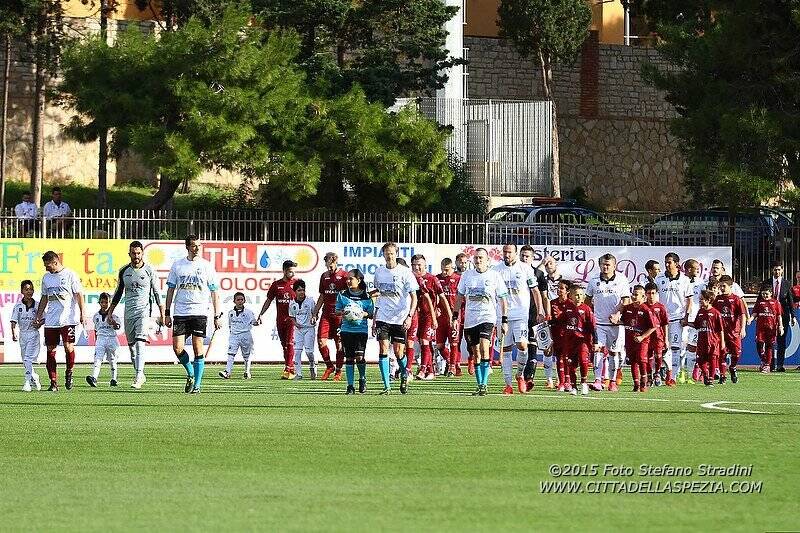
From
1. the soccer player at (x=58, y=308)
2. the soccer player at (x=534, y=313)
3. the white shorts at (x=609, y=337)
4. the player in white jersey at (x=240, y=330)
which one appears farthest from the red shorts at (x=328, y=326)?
the soccer player at (x=58, y=308)

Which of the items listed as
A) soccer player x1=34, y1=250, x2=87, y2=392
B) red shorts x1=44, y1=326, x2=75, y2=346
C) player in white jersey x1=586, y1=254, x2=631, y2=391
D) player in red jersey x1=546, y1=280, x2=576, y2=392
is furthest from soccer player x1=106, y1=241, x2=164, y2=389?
player in white jersey x1=586, y1=254, x2=631, y2=391

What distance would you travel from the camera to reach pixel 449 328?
27.0 m

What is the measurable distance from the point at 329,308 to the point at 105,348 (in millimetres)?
3840

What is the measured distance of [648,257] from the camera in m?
33.7

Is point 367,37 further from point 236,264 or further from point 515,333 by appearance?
point 515,333

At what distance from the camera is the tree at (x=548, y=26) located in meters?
53.2

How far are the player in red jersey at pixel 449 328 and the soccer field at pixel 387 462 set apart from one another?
7.51m

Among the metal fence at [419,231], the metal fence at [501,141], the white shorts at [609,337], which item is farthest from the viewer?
the metal fence at [501,141]

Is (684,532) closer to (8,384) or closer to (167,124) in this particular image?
(8,384)

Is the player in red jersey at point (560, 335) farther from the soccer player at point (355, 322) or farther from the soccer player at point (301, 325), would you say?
the soccer player at point (301, 325)

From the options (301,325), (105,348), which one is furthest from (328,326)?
(105,348)

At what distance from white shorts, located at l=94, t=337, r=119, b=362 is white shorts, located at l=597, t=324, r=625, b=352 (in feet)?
24.0

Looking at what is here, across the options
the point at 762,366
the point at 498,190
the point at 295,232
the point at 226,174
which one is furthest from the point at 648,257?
the point at 226,174

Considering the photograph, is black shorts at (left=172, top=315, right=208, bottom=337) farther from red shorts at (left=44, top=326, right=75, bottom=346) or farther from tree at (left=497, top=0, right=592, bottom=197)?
tree at (left=497, top=0, right=592, bottom=197)
